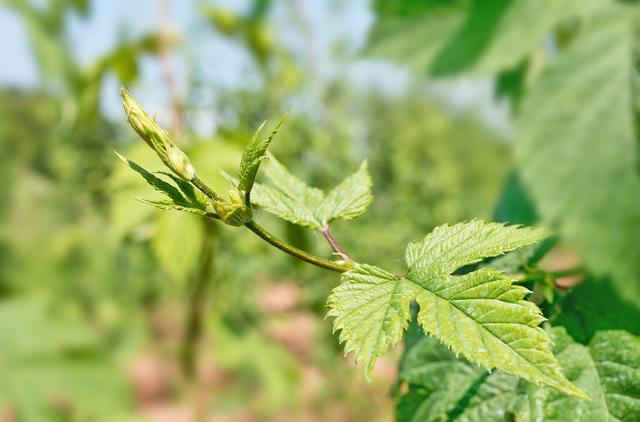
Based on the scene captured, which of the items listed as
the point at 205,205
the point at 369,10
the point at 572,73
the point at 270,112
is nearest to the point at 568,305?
the point at 205,205

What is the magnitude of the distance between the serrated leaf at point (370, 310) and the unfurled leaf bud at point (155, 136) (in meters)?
0.11

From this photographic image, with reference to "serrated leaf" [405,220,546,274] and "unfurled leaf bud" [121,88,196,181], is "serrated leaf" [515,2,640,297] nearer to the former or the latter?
"serrated leaf" [405,220,546,274]

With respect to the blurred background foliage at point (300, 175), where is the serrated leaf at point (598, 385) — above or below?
below

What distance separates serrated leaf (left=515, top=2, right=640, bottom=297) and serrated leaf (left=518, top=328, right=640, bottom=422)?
12.0 inches

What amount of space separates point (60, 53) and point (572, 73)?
2887mm

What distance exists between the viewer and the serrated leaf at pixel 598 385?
1.21ft

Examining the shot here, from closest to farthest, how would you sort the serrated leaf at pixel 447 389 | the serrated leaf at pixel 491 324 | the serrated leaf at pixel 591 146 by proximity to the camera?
the serrated leaf at pixel 491 324, the serrated leaf at pixel 447 389, the serrated leaf at pixel 591 146

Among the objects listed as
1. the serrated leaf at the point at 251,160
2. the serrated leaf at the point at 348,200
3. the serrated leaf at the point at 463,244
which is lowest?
the serrated leaf at the point at 463,244

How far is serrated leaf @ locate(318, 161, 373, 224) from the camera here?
0.44m

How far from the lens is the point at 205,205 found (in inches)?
13.6

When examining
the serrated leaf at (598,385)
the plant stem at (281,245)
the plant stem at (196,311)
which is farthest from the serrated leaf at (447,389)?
the plant stem at (196,311)

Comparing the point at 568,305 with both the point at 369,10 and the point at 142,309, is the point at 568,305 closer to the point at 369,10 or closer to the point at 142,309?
the point at 369,10

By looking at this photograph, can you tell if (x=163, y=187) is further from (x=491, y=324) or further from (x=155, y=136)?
(x=491, y=324)

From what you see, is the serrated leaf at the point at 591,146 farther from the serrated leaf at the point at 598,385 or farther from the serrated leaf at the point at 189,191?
the serrated leaf at the point at 189,191
